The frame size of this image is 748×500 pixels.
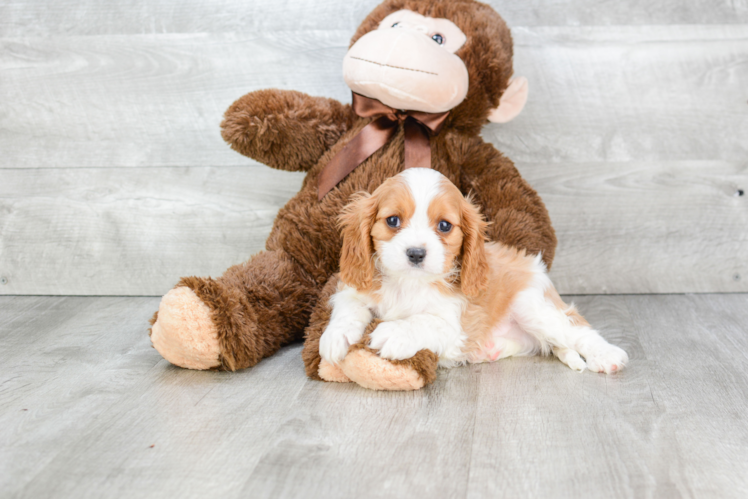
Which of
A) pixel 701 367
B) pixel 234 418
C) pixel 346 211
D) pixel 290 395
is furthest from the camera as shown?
pixel 346 211

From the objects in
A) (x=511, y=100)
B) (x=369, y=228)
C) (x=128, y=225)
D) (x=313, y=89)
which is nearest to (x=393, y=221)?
(x=369, y=228)

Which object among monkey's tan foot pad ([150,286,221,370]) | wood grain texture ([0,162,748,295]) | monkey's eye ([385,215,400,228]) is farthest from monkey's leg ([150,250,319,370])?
wood grain texture ([0,162,748,295])

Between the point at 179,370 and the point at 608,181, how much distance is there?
5.12 ft

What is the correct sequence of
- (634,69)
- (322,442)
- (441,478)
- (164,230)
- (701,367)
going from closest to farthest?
(441,478) < (322,442) < (701,367) < (634,69) < (164,230)

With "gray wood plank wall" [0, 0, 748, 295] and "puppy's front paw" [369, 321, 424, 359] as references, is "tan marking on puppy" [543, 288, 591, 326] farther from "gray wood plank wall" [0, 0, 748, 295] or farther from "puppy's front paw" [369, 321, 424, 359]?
"gray wood plank wall" [0, 0, 748, 295]

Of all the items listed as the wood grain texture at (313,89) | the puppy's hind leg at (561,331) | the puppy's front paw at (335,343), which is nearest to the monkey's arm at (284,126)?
the wood grain texture at (313,89)

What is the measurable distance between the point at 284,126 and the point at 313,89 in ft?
1.62

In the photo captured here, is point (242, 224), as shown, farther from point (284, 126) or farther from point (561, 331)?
point (561, 331)

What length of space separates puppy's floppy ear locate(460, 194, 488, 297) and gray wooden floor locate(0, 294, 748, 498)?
0.76ft

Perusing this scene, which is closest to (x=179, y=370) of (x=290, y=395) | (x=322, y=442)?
(x=290, y=395)

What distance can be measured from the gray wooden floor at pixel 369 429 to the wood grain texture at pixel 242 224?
0.56 meters

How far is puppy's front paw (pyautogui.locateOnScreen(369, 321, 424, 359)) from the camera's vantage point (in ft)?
4.69

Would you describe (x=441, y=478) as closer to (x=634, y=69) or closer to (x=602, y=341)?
(x=602, y=341)

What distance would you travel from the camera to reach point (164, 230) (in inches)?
94.3
